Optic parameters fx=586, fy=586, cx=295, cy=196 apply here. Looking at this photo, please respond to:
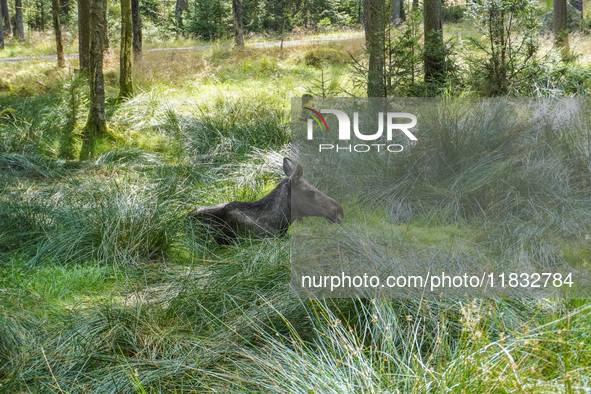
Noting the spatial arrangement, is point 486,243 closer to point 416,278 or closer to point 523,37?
point 416,278

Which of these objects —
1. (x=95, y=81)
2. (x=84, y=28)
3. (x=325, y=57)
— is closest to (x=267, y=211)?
(x=95, y=81)

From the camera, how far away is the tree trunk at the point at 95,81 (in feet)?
30.0

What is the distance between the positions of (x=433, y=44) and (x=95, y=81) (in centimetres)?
545

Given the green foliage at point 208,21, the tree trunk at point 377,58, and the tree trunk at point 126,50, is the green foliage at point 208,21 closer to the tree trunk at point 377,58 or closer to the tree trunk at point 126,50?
the tree trunk at point 126,50

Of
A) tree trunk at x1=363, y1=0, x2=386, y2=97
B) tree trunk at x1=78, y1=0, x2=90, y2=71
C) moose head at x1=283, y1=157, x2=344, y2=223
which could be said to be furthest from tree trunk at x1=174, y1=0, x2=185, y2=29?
moose head at x1=283, y1=157, x2=344, y2=223

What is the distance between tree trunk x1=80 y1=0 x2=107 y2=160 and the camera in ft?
30.0

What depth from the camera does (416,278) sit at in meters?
3.58

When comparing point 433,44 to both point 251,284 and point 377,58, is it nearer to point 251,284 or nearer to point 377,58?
point 377,58

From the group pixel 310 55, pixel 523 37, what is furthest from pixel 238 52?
pixel 523 37

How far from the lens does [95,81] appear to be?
30.8 feet

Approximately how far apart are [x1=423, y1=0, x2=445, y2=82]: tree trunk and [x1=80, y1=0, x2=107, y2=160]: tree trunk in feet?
17.0

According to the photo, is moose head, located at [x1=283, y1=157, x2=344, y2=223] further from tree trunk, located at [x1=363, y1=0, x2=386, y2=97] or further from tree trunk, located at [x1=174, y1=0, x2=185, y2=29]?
tree trunk, located at [x1=174, y1=0, x2=185, y2=29]

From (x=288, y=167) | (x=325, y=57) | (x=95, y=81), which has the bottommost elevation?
(x=288, y=167)

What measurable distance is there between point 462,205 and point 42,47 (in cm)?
2603
